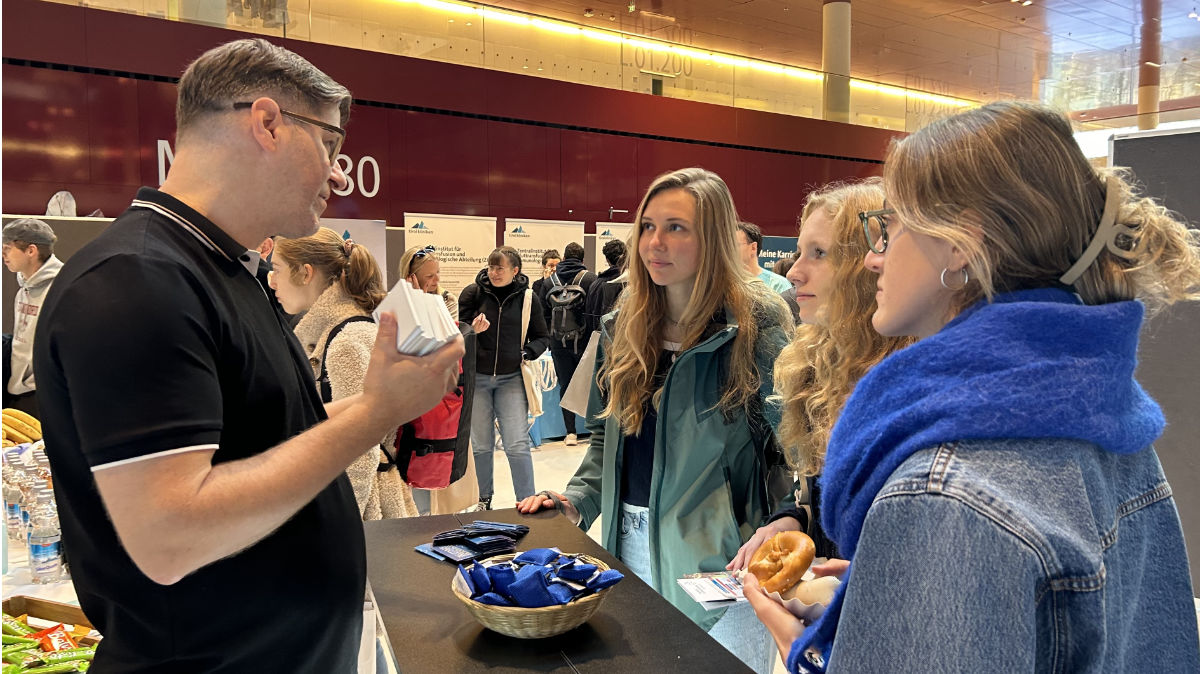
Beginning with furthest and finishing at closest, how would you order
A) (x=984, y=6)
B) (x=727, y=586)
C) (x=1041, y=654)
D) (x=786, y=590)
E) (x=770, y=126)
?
(x=984, y=6), (x=770, y=126), (x=727, y=586), (x=786, y=590), (x=1041, y=654)

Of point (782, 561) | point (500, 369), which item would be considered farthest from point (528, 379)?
point (782, 561)

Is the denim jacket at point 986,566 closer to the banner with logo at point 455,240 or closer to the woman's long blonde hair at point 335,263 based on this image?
the woman's long blonde hair at point 335,263

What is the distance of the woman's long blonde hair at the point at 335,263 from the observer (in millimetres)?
3109

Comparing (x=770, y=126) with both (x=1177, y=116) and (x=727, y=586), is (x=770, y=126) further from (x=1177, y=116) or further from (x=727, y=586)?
(x=727, y=586)

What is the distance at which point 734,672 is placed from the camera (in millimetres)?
1316

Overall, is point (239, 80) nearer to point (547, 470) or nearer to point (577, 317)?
point (577, 317)

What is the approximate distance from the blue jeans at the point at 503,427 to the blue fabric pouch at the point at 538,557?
3651 millimetres

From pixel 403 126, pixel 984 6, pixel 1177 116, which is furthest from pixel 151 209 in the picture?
pixel 984 6

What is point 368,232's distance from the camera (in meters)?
7.90

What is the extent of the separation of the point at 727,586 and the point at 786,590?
0.21m

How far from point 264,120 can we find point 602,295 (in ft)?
15.1

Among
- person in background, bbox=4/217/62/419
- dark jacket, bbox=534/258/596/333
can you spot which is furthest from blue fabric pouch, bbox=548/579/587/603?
dark jacket, bbox=534/258/596/333

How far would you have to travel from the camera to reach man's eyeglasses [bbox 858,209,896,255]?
1.06 meters

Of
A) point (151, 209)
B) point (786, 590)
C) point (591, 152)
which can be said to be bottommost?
point (786, 590)
